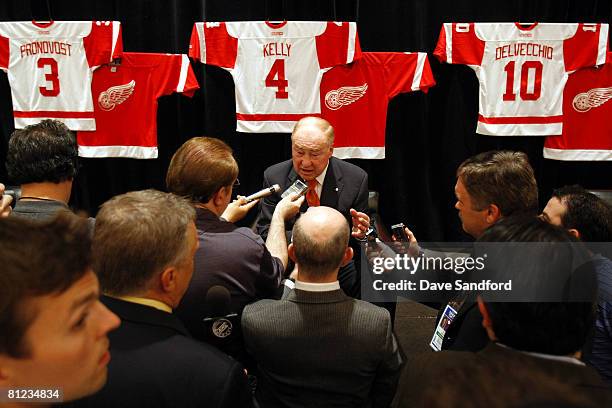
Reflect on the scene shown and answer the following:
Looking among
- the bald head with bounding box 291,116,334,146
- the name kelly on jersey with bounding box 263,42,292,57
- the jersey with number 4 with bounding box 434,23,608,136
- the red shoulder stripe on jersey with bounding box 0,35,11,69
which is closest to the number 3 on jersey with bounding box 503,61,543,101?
the jersey with number 4 with bounding box 434,23,608,136

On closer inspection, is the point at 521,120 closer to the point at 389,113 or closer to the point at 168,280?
the point at 389,113

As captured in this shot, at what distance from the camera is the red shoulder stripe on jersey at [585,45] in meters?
4.17

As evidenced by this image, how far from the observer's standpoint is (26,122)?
4480mm

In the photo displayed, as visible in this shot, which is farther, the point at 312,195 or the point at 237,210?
the point at 312,195

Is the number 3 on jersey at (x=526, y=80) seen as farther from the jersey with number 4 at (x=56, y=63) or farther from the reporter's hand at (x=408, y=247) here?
the jersey with number 4 at (x=56, y=63)

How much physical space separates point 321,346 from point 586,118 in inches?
151

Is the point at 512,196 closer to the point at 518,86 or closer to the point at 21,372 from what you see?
the point at 21,372

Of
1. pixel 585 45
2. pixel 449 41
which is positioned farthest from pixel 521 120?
pixel 449 41

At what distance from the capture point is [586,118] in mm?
4379

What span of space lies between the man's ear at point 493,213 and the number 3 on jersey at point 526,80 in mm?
2759

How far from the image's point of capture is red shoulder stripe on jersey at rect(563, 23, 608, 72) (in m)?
4.17

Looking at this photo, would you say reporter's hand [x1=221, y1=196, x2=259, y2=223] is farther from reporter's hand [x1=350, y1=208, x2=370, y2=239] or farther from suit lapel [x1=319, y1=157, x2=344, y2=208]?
suit lapel [x1=319, y1=157, x2=344, y2=208]

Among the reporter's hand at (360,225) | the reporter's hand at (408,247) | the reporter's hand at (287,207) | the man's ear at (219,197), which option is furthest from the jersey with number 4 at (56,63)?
the reporter's hand at (408,247)

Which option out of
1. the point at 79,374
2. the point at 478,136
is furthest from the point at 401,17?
the point at 79,374
